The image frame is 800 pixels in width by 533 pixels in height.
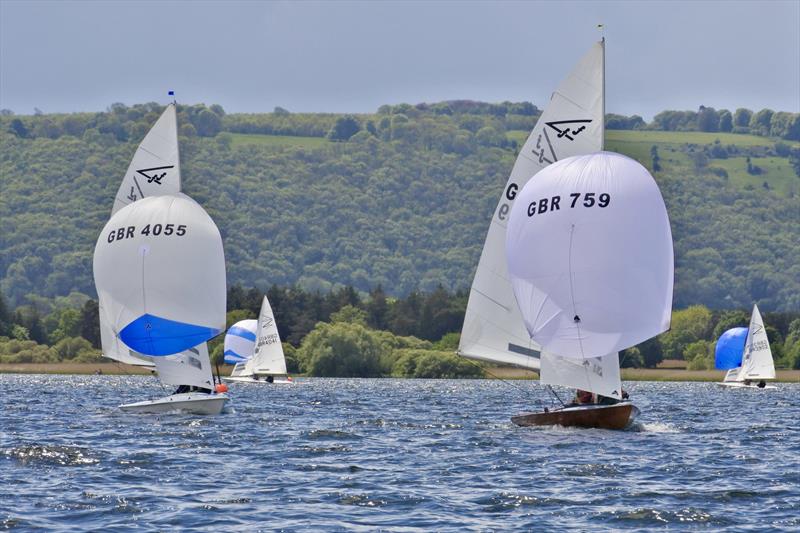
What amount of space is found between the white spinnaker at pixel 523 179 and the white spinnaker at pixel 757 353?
6974 centimetres

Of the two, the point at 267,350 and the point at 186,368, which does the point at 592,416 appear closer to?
the point at 186,368

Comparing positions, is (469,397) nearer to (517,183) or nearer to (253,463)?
(517,183)

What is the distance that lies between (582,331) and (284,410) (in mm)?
23332

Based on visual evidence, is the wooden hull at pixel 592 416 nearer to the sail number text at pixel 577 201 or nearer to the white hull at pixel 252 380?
the sail number text at pixel 577 201

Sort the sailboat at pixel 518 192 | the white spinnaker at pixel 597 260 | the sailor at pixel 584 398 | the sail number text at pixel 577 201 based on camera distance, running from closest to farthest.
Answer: the white spinnaker at pixel 597 260, the sail number text at pixel 577 201, the sailor at pixel 584 398, the sailboat at pixel 518 192

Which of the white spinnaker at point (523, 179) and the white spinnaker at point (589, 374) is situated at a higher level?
the white spinnaker at point (523, 179)

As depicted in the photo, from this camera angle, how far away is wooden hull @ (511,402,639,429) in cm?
4478

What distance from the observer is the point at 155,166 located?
57.3 meters

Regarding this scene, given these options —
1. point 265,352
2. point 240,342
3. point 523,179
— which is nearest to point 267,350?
point 265,352

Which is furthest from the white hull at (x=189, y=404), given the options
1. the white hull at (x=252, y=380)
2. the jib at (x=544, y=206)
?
the white hull at (x=252, y=380)

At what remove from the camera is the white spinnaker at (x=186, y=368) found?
53.9 metres

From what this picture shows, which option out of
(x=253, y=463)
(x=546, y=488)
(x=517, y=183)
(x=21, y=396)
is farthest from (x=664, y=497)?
(x=21, y=396)

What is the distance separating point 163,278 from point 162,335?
2086 mm

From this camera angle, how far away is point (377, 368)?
13838cm
